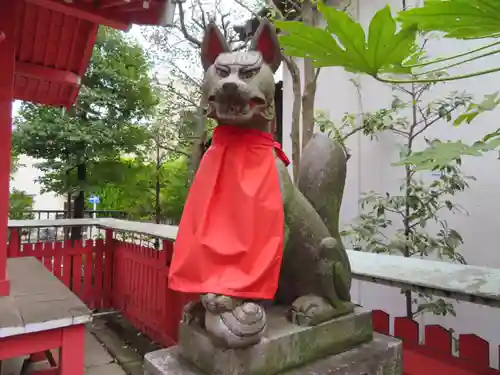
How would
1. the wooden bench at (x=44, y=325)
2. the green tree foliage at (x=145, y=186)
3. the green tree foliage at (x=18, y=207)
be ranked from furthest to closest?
the green tree foliage at (x=18, y=207), the green tree foliage at (x=145, y=186), the wooden bench at (x=44, y=325)

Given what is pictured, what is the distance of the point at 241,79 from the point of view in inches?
42.9

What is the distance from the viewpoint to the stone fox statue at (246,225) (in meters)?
1.06

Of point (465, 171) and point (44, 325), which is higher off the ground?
point (465, 171)

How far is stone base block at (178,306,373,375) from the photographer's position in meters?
1.06

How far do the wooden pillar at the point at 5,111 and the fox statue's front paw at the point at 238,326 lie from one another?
2012 mm

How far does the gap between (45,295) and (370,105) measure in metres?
3.70

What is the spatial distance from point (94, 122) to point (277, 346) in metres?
5.41

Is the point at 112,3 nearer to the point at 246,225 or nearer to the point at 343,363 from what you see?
the point at 246,225

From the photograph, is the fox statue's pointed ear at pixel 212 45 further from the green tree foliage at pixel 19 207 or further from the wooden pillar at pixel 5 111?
the green tree foliage at pixel 19 207

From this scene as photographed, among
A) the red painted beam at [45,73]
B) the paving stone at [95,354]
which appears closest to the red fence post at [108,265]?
the paving stone at [95,354]

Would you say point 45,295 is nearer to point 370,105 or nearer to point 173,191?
point 370,105

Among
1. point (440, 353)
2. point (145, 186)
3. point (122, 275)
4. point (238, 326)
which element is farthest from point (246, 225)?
point (145, 186)

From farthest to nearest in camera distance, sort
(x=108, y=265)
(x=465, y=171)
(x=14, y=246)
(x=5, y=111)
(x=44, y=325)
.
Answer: (x=108, y=265)
(x=14, y=246)
(x=465, y=171)
(x=5, y=111)
(x=44, y=325)

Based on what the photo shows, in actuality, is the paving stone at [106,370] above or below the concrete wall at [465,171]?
below
